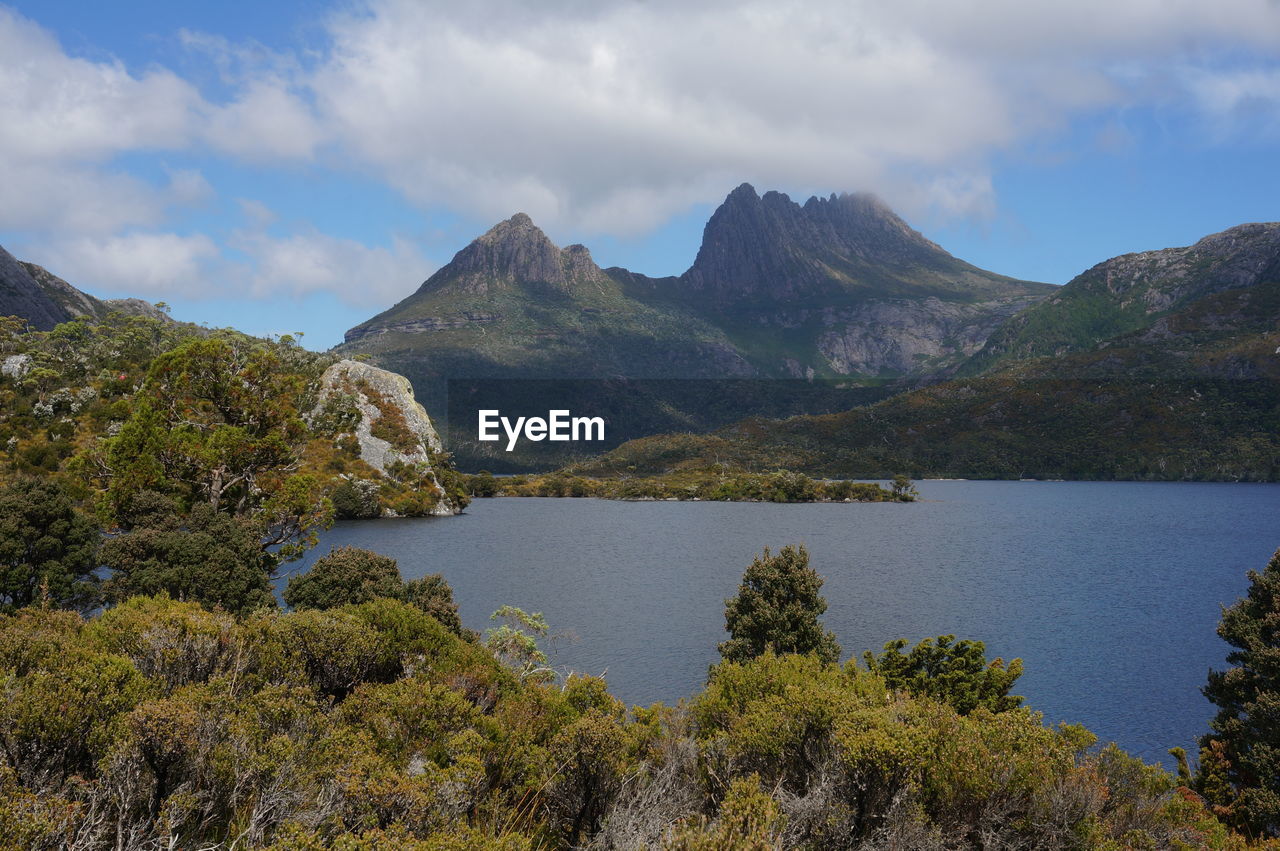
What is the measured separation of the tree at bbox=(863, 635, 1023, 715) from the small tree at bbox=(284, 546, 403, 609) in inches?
950

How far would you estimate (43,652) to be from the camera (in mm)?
15352

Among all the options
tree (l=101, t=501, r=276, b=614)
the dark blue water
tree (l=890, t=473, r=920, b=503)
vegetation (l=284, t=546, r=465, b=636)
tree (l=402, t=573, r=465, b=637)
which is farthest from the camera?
tree (l=890, t=473, r=920, b=503)

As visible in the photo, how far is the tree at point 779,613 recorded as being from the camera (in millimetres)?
34156

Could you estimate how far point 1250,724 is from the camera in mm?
25500

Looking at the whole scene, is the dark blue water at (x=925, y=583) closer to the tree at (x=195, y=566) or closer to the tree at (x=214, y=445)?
the tree at (x=214, y=445)

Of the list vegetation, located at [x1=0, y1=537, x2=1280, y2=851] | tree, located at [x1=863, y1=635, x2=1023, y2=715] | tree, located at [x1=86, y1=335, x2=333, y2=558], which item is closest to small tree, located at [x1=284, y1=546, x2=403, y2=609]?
tree, located at [x1=86, y1=335, x2=333, y2=558]

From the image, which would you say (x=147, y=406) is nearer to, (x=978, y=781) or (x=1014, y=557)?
(x=978, y=781)

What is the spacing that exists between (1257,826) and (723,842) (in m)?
23.4

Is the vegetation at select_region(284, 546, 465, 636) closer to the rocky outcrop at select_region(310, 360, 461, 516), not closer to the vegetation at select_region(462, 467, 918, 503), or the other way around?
the rocky outcrop at select_region(310, 360, 461, 516)

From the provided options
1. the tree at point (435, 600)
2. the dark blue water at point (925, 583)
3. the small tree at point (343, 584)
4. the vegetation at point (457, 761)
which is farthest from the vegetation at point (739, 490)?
the vegetation at point (457, 761)

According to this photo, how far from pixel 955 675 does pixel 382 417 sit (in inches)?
4742

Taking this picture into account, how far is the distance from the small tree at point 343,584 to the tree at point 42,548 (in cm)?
943

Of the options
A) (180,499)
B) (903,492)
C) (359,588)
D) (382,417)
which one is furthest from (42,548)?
(903,492)

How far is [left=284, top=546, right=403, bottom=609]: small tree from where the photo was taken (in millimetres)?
37406
